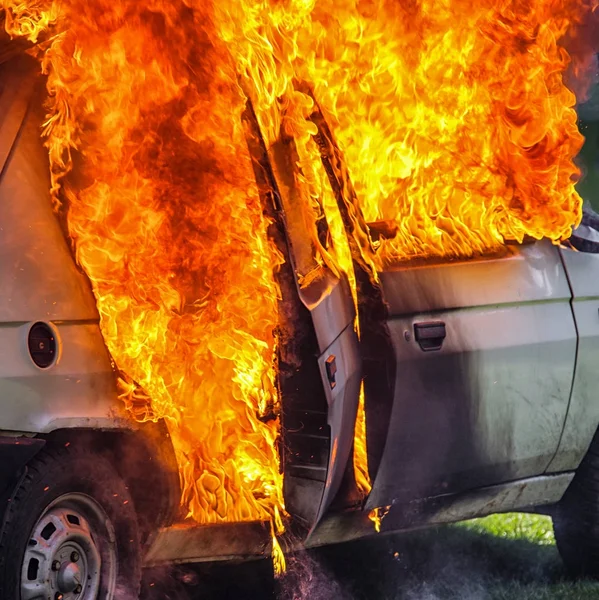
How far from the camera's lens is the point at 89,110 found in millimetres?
3854

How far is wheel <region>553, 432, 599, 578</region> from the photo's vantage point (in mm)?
5426

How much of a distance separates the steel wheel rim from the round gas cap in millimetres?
484

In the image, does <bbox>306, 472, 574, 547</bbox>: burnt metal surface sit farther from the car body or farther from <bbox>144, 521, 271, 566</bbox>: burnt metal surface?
<bbox>144, 521, 271, 566</bbox>: burnt metal surface

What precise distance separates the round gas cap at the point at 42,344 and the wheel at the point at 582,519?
10.5 feet

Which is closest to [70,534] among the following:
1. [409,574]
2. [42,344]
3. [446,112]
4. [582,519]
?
[42,344]

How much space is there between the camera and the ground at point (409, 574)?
16.1 ft

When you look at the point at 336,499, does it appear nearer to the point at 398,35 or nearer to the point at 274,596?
the point at 274,596

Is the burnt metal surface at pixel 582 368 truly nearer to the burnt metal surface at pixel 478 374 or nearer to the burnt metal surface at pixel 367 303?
the burnt metal surface at pixel 478 374

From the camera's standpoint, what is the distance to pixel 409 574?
5508mm

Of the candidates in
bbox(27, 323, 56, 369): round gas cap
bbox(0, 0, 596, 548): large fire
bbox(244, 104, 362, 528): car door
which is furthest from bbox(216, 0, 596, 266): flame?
bbox(27, 323, 56, 369): round gas cap

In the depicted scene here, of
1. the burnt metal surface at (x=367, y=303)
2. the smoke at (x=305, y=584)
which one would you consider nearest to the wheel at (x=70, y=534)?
the burnt metal surface at (x=367, y=303)

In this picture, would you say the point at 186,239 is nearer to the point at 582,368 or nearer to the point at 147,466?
the point at 147,466

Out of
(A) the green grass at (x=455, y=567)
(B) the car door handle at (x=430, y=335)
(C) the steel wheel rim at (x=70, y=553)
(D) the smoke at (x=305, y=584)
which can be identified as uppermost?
(B) the car door handle at (x=430, y=335)

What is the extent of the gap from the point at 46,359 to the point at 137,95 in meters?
1.28
